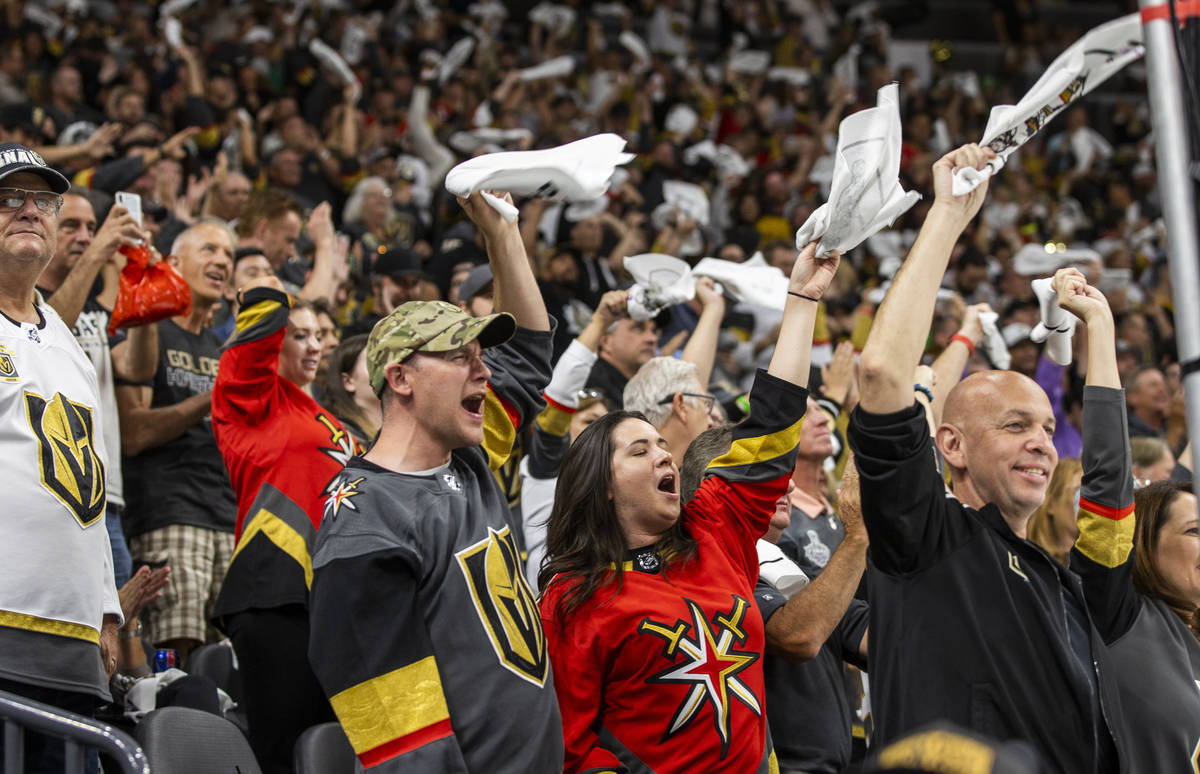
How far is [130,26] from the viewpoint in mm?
10828

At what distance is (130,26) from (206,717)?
9138 millimetres

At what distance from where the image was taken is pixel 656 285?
15.8 ft

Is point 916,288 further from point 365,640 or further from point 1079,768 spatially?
point 365,640

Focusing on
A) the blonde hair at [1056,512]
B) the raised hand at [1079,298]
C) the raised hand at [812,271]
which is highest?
the raised hand at [812,271]

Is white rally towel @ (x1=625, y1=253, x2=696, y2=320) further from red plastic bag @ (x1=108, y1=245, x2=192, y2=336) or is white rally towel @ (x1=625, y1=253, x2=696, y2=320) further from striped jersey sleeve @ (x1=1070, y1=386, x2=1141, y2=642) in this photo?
striped jersey sleeve @ (x1=1070, y1=386, x2=1141, y2=642)

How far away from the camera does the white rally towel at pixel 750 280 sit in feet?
15.9

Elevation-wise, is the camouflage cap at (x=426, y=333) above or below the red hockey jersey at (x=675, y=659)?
above

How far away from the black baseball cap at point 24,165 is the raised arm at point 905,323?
6.52 ft

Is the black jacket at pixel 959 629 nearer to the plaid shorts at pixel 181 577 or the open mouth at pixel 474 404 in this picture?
the open mouth at pixel 474 404

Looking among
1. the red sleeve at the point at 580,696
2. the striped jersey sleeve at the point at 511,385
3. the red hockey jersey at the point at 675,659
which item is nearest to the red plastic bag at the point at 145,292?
the striped jersey sleeve at the point at 511,385

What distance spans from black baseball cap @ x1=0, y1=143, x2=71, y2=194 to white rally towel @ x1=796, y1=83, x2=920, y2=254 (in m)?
1.86

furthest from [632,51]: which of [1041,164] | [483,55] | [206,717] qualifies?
[206,717]

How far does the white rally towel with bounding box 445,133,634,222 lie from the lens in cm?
262

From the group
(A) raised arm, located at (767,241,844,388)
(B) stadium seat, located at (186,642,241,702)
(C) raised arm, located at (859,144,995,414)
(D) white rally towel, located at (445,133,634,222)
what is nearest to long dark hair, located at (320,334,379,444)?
(B) stadium seat, located at (186,642,241,702)
